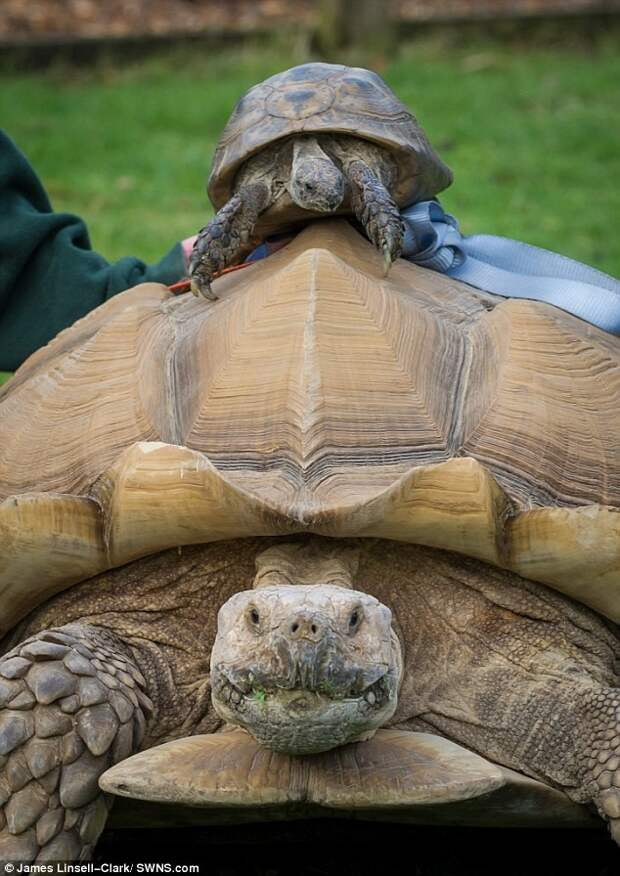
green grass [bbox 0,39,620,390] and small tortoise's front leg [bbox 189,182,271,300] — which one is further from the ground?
green grass [bbox 0,39,620,390]

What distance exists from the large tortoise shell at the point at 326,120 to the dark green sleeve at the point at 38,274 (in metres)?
0.99

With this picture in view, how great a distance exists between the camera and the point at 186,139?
28.0 ft

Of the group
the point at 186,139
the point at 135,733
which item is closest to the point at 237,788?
the point at 135,733

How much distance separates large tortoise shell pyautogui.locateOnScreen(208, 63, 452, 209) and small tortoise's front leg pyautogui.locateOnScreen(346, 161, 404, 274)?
13 centimetres

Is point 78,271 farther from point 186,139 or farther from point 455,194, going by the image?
point 186,139

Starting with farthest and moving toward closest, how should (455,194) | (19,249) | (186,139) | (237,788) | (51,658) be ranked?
(186,139) < (455,194) < (19,249) < (51,658) < (237,788)

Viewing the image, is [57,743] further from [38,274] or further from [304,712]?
[38,274]

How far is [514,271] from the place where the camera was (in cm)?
333

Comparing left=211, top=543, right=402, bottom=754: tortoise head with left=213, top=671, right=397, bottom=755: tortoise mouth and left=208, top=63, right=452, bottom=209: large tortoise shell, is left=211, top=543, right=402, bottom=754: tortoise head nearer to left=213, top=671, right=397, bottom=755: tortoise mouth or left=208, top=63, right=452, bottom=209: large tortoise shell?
left=213, top=671, right=397, bottom=755: tortoise mouth

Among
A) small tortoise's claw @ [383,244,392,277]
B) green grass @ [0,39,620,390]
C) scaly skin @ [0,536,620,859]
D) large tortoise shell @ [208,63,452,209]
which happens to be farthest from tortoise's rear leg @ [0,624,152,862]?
green grass @ [0,39,620,390]

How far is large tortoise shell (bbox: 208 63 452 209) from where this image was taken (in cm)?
298

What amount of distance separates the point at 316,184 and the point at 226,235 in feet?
0.71

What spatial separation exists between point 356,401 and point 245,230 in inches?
Result: 24.9

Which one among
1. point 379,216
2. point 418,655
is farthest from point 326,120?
point 418,655
